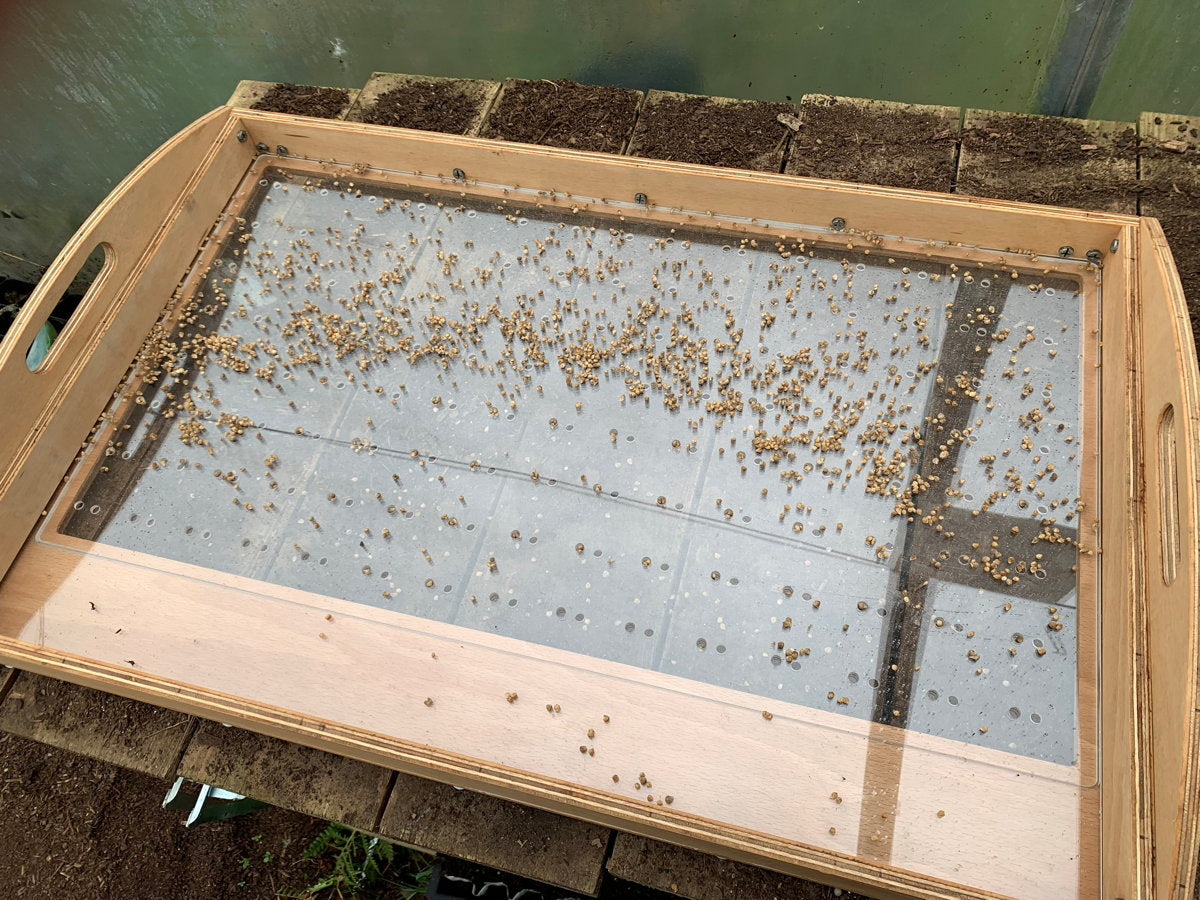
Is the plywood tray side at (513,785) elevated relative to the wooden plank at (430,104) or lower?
lower

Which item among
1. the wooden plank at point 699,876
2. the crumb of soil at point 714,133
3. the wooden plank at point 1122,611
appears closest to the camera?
the wooden plank at point 1122,611

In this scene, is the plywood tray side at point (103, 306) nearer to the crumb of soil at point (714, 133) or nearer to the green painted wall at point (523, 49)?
the green painted wall at point (523, 49)

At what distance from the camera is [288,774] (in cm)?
194

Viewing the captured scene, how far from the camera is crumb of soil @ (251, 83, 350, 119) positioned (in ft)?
9.06

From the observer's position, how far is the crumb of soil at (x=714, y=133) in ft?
7.97

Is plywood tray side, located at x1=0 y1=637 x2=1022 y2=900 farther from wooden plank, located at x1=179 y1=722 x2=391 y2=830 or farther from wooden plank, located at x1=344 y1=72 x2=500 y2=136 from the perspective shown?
wooden plank, located at x1=344 y1=72 x2=500 y2=136

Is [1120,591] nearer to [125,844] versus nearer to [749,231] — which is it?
[749,231]

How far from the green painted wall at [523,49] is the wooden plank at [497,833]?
2655 millimetres

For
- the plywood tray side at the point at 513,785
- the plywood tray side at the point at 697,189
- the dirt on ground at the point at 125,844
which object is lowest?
the dirt on ground at the point at 125,844

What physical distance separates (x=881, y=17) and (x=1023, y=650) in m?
2.28

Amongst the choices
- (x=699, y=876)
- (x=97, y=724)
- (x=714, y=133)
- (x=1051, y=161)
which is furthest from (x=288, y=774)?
(x=1051, y=161)

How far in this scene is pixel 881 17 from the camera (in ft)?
9.37

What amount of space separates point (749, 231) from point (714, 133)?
391 mm

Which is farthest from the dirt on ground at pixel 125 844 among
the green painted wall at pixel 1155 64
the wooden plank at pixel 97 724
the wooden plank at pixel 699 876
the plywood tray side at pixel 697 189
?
the green painted wall at pixel 1155 64
